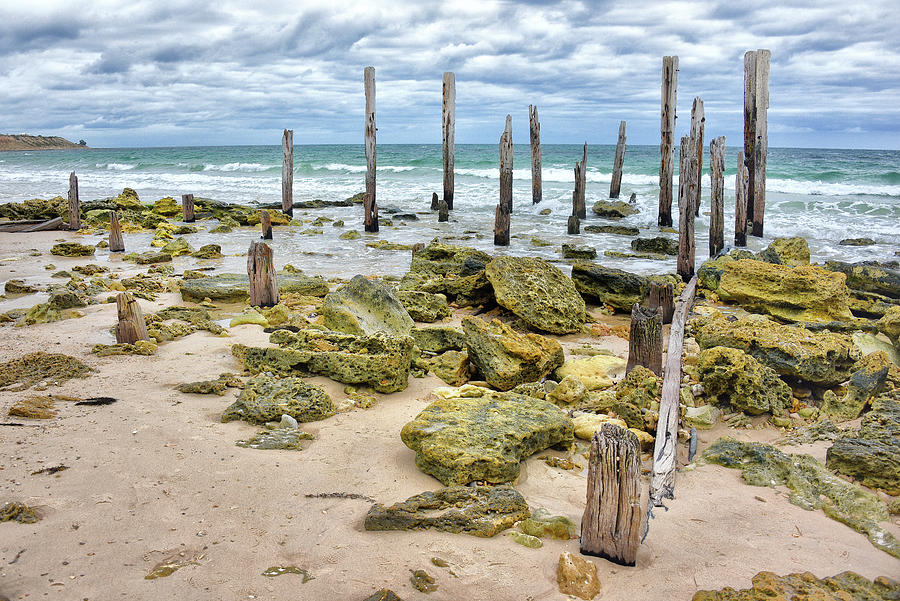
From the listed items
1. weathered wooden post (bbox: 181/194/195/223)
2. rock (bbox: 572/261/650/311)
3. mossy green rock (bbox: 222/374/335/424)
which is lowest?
mossy green rock (bbox: 222/374/335/424)

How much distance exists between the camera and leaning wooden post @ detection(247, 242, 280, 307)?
27.1ft

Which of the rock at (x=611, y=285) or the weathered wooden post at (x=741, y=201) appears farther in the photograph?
the weathered wooden post at (x=741, y=201)

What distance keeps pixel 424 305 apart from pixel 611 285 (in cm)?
286

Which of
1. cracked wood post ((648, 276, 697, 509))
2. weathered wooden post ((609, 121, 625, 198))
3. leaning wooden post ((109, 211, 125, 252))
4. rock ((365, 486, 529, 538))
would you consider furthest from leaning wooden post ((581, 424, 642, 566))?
weathered wooden post ((609, 121, 625, 198))

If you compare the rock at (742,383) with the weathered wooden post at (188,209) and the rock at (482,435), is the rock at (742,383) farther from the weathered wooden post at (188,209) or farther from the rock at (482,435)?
the weathered wooden post at (188,209)

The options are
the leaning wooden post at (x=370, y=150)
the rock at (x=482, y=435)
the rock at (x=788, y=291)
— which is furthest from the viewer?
the leaning wooden post at (x=370, y=150)

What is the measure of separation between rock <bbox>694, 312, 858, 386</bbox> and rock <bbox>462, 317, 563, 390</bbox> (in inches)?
73.0

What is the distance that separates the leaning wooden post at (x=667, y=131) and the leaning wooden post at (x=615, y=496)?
13.6m

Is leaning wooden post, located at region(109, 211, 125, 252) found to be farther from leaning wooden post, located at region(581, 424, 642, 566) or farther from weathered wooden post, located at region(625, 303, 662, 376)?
leaning wooden post, located at region(581, 424, 642, 566)

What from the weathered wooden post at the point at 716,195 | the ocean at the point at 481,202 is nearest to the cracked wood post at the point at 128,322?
the ocean at the point at 481,202

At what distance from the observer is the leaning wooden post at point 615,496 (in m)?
3.12

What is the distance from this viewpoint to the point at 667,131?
1616cm

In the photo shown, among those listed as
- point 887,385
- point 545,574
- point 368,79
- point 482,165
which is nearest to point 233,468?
point 545,574

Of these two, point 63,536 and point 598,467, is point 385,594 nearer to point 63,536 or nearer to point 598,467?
point 598,467
